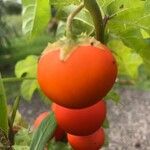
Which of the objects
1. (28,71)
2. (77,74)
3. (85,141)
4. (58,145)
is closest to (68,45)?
(77,74)

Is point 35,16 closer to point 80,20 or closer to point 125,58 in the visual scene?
point 80,20

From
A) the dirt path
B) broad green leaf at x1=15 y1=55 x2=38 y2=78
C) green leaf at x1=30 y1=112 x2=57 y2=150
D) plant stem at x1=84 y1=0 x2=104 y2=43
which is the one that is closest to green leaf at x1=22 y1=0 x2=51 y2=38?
plant stem at x1=84 y1=0 x2=104 y2=43

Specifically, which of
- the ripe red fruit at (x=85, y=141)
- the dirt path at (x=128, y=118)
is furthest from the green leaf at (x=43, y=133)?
the dirt path at (x=128, y=118)

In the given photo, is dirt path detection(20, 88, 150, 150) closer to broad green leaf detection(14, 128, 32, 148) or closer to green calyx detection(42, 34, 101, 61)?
broad green leaf detection(14, 128, 32, 148)

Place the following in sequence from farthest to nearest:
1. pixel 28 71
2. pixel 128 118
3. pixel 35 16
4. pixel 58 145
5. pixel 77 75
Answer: pixel 128 118 < pixel 28 71 < pixel 58 145 < pixel 35 16 < pixel 77 75

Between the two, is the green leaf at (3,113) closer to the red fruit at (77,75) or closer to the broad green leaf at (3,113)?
the broad green leaf at (3,113)

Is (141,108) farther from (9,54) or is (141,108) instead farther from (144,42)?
(144,42)
